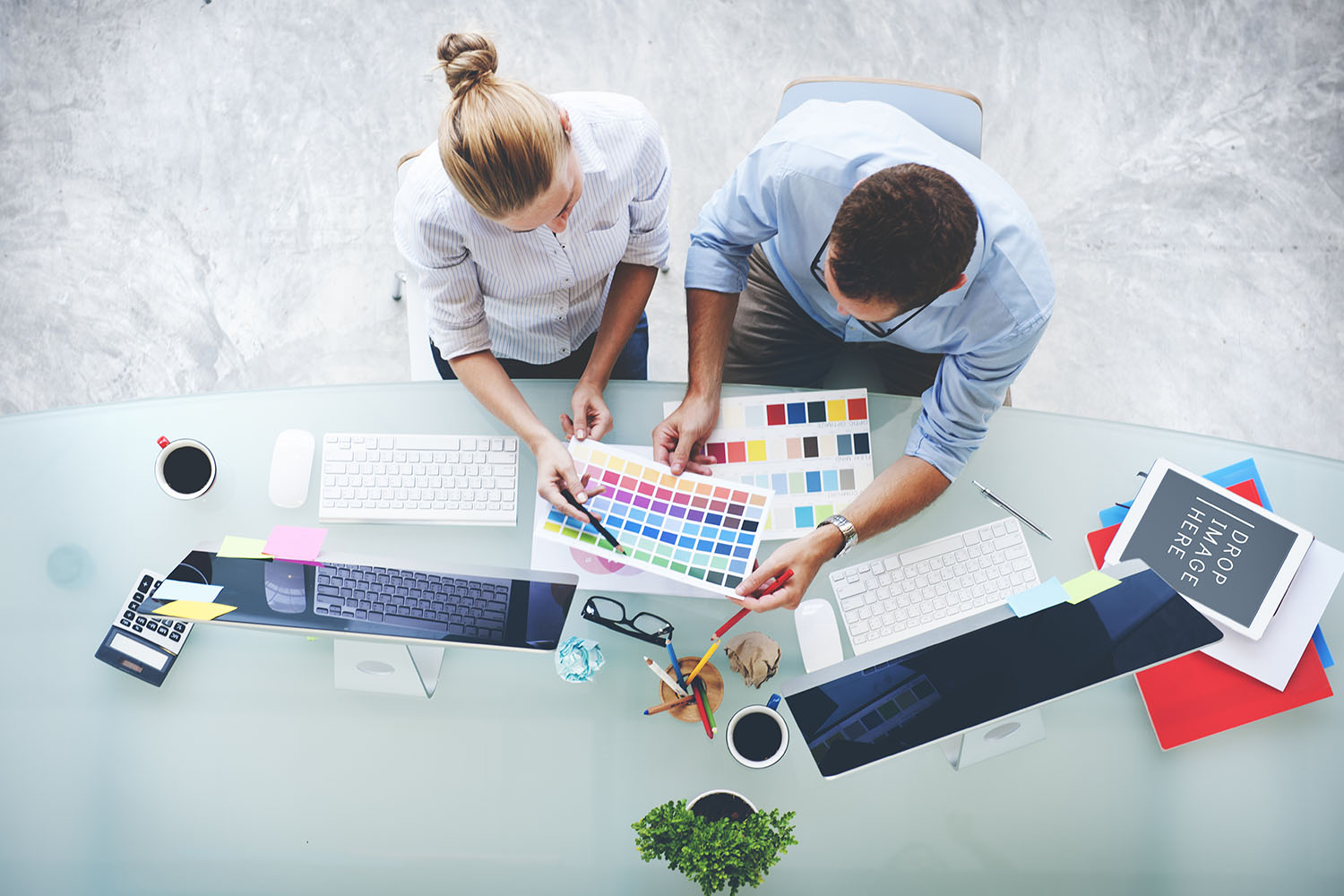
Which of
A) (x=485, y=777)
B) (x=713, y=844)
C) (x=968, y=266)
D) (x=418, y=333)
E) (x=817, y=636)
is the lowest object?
(x=485, y=777)

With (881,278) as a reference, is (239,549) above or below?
below

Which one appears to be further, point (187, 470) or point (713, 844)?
point (187, 470)

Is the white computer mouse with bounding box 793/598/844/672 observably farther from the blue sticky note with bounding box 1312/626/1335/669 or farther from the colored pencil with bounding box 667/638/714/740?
the blue sticky note with bounding box 1312/626/1335/669

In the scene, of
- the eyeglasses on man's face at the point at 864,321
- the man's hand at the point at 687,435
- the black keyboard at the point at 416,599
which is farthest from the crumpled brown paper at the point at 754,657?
the eyeglasses on man's face at the point at 864,321

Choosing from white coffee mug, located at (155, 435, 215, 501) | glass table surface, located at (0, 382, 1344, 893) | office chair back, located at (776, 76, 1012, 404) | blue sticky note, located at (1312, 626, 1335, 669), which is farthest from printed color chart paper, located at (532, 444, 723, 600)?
blue sticky note, located at (1312, 626, 1335, 669)

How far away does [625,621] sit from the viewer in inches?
53.5

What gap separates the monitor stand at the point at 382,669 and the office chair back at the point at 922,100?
1.17 meters

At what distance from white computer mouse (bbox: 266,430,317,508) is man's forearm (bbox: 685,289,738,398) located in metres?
0.67

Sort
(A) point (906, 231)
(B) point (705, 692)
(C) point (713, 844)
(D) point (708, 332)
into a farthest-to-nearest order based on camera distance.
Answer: (D) point (708, 332) < (B) point (705, 692) < (C) point (713, 844) < (A) point (906, 231)

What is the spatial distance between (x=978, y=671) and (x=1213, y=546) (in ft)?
1.86

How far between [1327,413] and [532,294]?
227cm

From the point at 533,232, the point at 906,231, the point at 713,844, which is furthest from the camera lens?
the point at 533,232

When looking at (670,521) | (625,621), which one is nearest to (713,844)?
(625,621)

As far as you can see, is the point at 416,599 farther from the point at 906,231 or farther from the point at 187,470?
the point at 906,231
